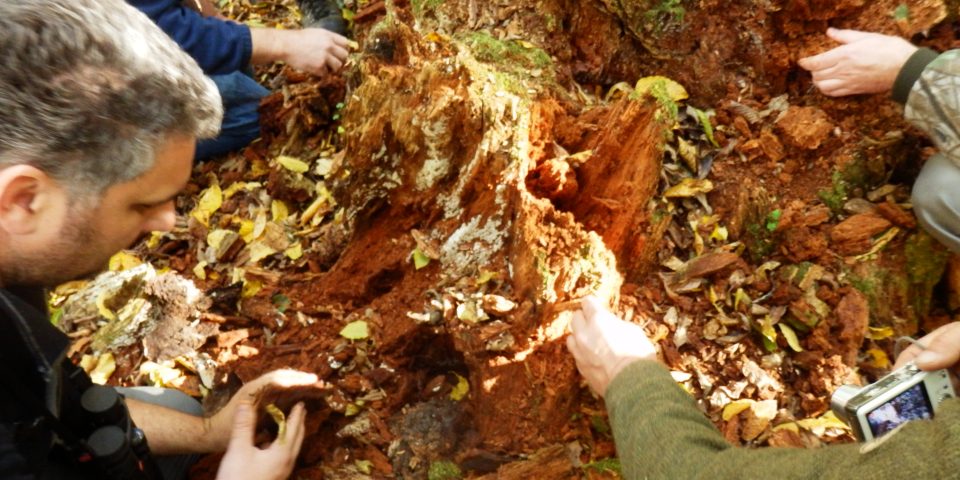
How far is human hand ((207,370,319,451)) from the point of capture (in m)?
2.22

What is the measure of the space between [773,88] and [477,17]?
1354mm

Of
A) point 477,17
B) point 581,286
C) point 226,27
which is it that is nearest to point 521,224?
point 581,286

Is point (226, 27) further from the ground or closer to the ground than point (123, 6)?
closer to the ground

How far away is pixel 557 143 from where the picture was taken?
237 centimetres

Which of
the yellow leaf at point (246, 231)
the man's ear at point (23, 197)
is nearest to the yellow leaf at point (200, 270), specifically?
the yellow leaf at point (246, 231)

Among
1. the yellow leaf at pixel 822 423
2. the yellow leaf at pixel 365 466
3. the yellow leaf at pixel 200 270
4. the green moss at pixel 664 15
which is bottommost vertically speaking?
the yellow leaf at pixel 365 466

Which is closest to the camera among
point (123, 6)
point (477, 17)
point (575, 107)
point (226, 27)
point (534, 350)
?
point (123, 6)

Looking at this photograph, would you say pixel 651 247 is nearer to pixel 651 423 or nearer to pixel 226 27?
pixel 651 423

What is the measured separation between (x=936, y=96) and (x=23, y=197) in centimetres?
288

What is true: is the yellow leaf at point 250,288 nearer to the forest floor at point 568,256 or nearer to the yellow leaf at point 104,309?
the forest floor at point 568,256

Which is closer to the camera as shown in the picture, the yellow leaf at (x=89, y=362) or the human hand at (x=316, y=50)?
the yellow leaf at (x=89, y=362)

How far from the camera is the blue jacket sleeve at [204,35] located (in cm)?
332

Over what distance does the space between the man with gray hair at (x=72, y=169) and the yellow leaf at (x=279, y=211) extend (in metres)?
1.39

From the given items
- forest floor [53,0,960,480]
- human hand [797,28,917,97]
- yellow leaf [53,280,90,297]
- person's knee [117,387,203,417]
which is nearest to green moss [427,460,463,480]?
forest floor [53,0,960,480]
